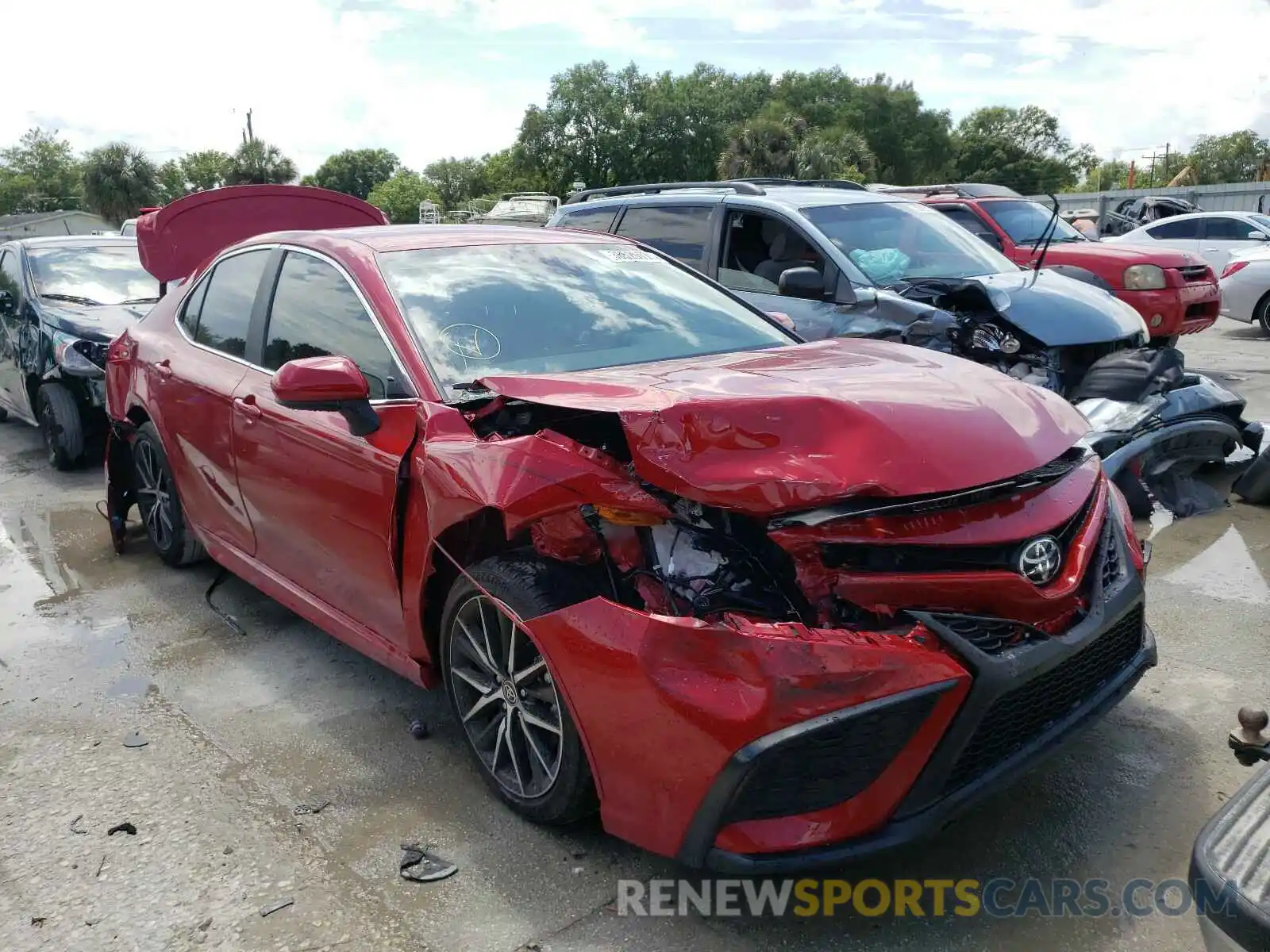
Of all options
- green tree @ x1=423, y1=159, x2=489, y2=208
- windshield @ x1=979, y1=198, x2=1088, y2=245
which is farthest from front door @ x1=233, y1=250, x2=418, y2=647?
green tree @ x1=423, y1=159, x2=489, y2=208

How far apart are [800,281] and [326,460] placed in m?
3.54

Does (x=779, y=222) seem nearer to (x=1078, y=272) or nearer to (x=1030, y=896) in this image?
(x=1078, y=272)

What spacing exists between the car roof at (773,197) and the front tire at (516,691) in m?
4.88

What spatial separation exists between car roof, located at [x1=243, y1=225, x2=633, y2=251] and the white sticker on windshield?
69 mm

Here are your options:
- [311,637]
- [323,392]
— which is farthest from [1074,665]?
[311,637]

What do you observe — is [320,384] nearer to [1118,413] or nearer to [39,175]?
[1118,413]

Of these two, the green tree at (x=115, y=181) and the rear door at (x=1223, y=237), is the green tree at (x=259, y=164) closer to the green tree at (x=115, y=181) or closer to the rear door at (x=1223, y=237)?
the green tree at (x=115, y=181)

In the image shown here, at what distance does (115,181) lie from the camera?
187ft

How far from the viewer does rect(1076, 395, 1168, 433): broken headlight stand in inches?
211

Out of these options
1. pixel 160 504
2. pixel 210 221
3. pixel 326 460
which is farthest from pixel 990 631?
pixel 210 221

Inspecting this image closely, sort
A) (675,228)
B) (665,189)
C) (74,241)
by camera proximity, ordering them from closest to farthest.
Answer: (675,228), (665,189), (74,241)

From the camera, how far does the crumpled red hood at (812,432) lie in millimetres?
2420

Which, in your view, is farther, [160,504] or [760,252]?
[760,252]

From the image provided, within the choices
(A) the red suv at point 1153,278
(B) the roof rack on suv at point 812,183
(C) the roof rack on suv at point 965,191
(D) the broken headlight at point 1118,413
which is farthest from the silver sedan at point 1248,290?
(D) the broken headlight at point 1118,413
